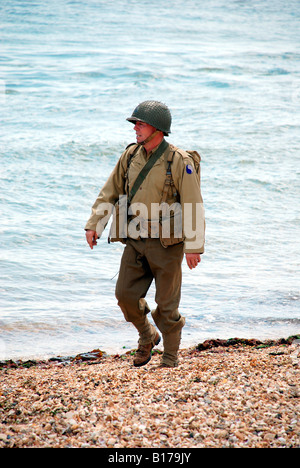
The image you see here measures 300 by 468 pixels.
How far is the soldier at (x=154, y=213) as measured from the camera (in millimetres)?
4305

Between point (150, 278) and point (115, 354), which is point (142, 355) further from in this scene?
point (115, 354)

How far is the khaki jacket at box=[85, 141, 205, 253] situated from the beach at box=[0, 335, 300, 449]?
1.02m

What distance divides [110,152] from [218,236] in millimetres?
5781

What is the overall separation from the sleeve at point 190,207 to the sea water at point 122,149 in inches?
89.3

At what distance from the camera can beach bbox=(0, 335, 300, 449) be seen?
3.29m

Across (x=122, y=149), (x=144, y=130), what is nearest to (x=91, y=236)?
(x=144, y=130)

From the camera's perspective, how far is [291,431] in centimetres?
333

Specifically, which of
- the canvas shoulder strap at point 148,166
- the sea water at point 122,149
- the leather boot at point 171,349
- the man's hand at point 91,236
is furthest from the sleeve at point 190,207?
the sea water at point 122,149

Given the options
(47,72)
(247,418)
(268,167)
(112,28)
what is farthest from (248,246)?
(112,28)

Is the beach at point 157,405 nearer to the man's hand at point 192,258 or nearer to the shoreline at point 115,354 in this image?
the shoreline at point 115,354

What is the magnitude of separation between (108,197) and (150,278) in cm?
74

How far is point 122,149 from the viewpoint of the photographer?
605 inches

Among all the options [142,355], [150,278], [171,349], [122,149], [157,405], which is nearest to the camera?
[157,405]

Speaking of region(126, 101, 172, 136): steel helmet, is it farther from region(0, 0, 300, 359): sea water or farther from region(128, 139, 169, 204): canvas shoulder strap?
region(0, 0, 300, 359): sea water
